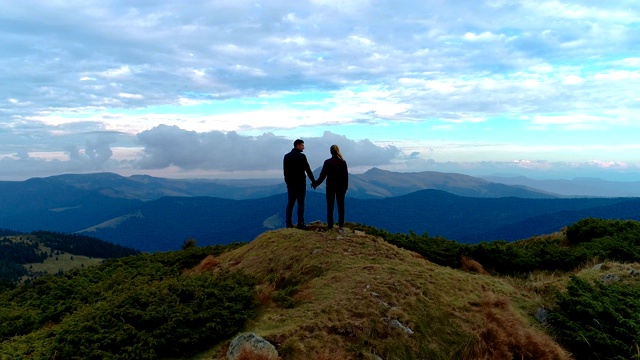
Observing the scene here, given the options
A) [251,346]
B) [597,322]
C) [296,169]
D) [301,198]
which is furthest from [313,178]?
[597,322]

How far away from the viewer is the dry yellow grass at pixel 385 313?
819cm

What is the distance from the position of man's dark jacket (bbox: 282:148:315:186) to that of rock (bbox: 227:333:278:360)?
882 cm

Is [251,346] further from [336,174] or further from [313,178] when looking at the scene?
[336,174]

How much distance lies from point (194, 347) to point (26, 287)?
49.7ft

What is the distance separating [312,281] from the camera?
37.1 feet

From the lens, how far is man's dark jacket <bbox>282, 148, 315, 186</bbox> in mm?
16156

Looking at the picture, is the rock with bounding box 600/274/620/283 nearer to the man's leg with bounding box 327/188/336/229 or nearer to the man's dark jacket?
the man's leg with bounding box 327/188/336/229

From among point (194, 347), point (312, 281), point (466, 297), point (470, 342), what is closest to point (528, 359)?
point (470, 342)

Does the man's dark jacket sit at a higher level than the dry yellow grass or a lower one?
higher

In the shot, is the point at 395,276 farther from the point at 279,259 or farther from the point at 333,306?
the point at 279,259

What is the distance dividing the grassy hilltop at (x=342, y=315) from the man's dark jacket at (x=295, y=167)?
2.81 m

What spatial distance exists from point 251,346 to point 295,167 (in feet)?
30.8

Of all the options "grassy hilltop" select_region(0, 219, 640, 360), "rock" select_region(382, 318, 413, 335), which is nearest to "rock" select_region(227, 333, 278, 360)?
"grassy hilltop" select_region(0, 219, 640, 360)

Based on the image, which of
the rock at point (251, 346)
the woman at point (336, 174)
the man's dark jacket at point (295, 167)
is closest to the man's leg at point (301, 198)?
the man's dark jacket at point (295, 167)
